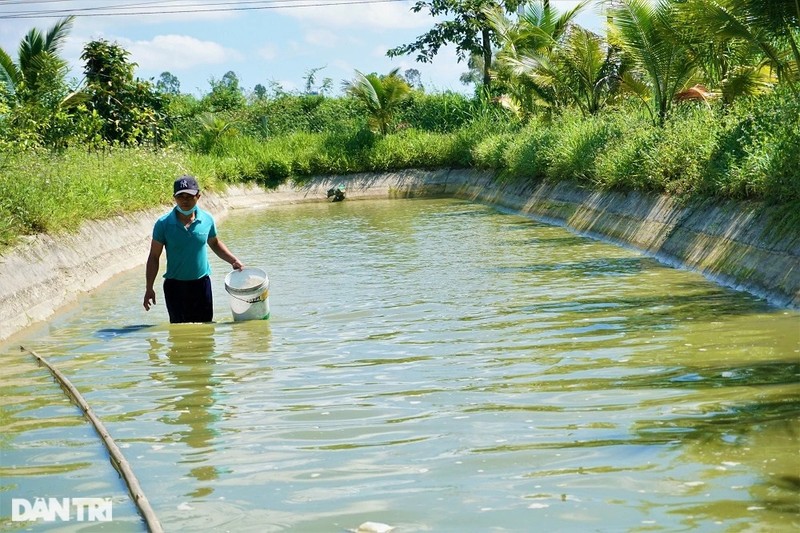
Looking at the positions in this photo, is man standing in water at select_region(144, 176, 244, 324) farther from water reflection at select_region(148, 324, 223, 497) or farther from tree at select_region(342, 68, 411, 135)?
tree at select_region(342, 68, 411, 135)

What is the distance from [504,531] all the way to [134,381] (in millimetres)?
4607

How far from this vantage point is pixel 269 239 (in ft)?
75.6

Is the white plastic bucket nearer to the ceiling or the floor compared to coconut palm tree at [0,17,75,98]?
nearer to the floor

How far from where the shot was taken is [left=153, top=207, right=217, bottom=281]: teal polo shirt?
10.6 metres

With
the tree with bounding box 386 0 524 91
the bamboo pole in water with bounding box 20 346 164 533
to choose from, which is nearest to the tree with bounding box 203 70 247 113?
the tree with bounding box 386 0 524 91

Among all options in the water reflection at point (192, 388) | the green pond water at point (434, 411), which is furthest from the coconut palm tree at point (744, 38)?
the water reflection at point (192, 388)

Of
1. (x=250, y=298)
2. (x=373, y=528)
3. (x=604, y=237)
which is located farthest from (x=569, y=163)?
(x=373, y=528)

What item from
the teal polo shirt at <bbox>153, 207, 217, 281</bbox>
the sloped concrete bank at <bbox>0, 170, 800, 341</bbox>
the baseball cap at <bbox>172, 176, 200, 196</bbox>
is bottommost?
the sloped concrete bank at <bbox>0, 170, 800, 341</bbox>

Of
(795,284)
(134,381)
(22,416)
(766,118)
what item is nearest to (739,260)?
(795,284)

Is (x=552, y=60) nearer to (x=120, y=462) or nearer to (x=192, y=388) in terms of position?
(x=192, y=388)

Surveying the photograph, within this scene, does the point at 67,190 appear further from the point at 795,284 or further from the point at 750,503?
the point at 750,503

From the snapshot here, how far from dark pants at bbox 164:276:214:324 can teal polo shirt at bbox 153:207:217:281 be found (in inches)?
9.4

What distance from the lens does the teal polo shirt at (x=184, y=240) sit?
1065 cm

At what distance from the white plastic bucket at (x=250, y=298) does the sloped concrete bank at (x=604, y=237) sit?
238 centimetres
